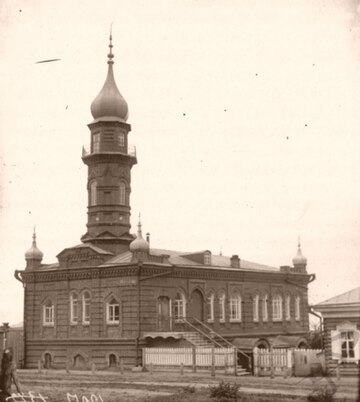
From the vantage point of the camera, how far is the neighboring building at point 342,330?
29.3 meters

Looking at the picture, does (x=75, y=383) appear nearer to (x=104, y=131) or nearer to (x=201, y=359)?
(x=201, y=359)

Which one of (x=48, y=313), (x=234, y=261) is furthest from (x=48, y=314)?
(x=234, y=261)

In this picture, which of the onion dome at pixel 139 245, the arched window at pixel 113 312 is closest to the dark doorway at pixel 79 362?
the arched window at pixel 113 312

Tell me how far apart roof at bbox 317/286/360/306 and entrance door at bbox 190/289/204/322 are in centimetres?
1334

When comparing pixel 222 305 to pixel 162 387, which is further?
pixel 222 305

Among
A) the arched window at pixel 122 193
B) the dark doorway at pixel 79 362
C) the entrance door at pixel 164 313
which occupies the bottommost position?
the dark doorway at pixel 79 362

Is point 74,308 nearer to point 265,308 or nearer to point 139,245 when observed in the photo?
point 139,245

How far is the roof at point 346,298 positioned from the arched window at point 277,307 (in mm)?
18788

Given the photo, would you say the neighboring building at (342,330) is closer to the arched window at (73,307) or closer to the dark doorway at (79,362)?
the dark doorway at (79,362)

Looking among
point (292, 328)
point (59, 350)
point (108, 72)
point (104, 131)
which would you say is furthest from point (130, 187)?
point (292, 328)

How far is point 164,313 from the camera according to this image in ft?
132

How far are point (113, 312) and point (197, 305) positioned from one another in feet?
17.5

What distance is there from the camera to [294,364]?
104 ft

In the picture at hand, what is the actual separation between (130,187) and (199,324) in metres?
8.66
